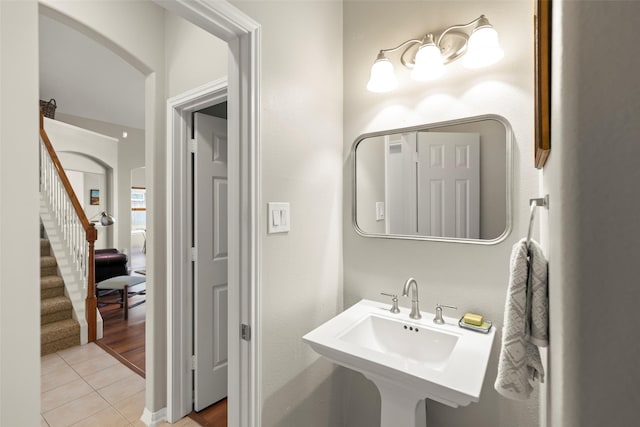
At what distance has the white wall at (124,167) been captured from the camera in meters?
6.11

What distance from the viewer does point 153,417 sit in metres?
2.01

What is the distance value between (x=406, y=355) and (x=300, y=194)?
0.86 m

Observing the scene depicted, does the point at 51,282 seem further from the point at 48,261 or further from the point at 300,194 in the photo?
the point at 300,194

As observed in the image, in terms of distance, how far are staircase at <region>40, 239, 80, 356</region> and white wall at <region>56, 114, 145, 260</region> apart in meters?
2.68

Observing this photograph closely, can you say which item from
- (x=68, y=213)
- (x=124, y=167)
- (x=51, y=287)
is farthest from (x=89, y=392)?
(x=124, y=167)

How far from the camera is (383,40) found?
1602mm

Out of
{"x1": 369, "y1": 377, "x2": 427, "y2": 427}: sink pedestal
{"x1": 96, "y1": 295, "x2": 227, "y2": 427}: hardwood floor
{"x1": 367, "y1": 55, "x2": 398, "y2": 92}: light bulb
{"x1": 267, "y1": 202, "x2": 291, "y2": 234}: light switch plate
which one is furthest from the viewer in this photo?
{"x1": 96, "y1": 295, "x2": 227, "y2": 427}: hardwood floor

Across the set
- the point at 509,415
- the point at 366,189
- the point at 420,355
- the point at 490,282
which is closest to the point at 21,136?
the point at 366,189

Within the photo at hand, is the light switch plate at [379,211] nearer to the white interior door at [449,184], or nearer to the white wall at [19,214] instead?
the white interior door at [449,184]

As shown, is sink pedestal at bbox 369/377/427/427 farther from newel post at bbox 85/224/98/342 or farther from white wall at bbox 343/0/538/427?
newel post at bbox 85/224/98/342

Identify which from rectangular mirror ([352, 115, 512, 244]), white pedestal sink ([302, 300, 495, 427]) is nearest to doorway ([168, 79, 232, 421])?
rectangular mirror ([352, 115, 512, 244])

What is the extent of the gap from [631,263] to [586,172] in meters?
0.10

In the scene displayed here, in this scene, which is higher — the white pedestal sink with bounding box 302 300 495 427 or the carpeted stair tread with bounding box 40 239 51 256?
the carpeted stair tread with bounding box 40 239 51 256

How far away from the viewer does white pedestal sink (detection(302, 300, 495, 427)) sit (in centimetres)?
97
